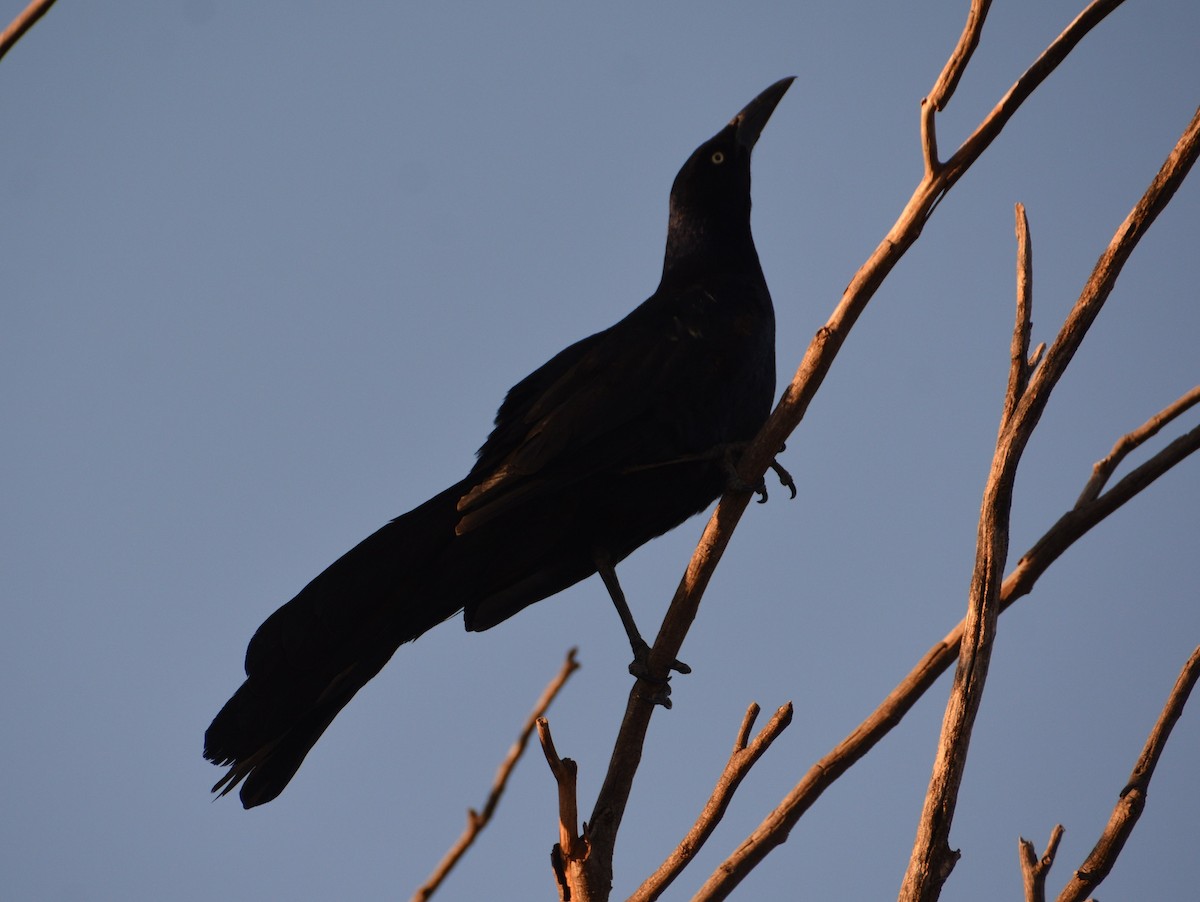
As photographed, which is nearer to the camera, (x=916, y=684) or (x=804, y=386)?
(x=916, y=684)

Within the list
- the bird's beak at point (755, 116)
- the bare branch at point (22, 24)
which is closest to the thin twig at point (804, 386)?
the bare branch at point (22, 24)

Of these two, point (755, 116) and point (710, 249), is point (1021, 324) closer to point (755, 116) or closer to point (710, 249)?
point (710, 249)

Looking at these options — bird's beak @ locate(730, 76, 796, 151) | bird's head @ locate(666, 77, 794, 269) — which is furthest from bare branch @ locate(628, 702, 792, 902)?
bird's beak @ locate(730, 76, 796, 151)

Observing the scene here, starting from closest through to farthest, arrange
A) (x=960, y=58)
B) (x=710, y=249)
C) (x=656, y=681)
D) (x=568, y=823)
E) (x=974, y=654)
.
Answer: (x=974, y=654) → (x=568, y=823) → (x=960, y=58) → (x=656, y=681) → (x=710, y=249)

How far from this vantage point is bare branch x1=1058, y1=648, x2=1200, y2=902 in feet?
8.18

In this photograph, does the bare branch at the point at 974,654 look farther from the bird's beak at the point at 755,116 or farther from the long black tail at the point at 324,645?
the bird's beak at the point at 755,116

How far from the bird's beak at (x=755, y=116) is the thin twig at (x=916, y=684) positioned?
340 centimetres

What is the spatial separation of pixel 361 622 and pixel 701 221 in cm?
253

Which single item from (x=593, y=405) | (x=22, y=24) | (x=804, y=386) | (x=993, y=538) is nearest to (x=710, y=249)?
(x=593, y=405)

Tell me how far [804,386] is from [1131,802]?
118 cm

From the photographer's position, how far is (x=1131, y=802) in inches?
99.0

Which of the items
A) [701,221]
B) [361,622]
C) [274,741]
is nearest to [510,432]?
[361,622]

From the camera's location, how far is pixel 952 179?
3029 mm

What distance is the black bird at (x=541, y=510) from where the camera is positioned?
382 centimetres
